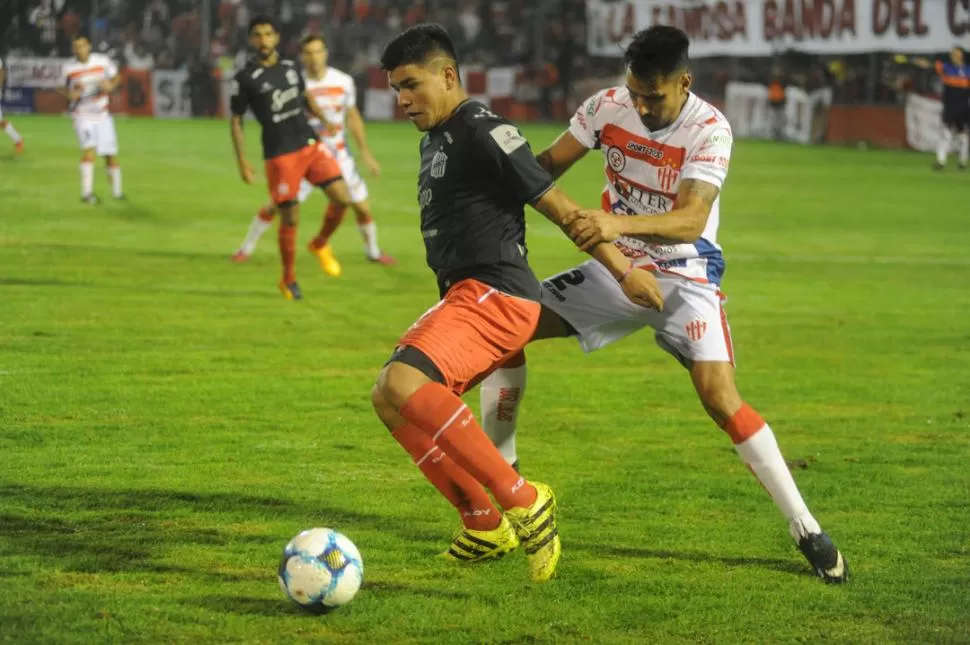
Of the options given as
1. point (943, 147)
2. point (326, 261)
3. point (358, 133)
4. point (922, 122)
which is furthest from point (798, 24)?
point (326, 261)

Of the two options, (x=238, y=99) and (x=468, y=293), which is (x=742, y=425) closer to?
(x=468, y=293)

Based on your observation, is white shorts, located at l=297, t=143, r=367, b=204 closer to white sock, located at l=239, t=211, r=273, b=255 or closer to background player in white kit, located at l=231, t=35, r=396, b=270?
background player in white kit, located at l=231, t=35, r=396, b=270

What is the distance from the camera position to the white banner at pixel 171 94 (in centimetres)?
4391

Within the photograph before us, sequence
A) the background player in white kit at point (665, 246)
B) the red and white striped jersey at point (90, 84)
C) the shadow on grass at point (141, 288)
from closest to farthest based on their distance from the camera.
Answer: the background player in white kit at point (665, 246) < the shadow on grass at point (141, 288) < the red and white striped jersey at point (90, 84)

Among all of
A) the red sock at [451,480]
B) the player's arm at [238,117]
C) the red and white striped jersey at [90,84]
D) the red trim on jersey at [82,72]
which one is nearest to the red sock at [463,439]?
the red sock at [451,480]

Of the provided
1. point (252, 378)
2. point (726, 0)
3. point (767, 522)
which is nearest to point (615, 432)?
point (767, 522)

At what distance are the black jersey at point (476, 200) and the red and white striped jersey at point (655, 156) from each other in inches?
27.5

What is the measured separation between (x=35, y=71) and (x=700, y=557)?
39.8 m

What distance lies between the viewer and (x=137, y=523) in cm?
630

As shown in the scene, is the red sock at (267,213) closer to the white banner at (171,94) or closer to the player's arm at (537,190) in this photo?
the player's arm at (537,190)

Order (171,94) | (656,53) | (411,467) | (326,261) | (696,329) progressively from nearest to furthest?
(656,53) < (696,329) < (411,467) < (326,261) < (171,94)

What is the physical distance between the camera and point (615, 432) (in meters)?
8.41

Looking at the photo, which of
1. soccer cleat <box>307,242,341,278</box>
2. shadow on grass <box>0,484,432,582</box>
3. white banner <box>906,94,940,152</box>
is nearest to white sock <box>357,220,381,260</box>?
soccer cleat <box>307,242,341,278</box>

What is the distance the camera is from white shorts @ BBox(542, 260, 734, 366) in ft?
20.1
